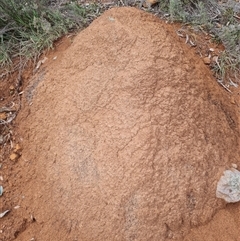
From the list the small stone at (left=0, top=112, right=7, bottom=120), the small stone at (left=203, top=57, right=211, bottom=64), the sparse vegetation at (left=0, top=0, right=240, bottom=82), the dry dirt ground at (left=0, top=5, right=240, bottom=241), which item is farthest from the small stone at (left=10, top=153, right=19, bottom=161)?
the small stone at (left=203, top=57, right=211, bottom=64)

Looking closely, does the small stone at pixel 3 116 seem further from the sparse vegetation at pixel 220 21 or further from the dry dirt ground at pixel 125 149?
the sparse vegetation at pixel 220 21

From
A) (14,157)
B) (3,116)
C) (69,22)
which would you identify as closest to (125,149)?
(14,157)

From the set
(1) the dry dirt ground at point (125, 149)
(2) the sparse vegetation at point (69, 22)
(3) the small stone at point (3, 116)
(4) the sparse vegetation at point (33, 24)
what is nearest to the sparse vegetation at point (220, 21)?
(2) the sparse vegetation at point (69, 22)

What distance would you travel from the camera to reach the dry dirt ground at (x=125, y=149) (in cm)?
219

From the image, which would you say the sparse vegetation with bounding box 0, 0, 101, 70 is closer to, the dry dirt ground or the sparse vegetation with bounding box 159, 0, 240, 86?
the dry dirt ground

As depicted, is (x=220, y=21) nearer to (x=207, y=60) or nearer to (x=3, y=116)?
(x=207, y=60)

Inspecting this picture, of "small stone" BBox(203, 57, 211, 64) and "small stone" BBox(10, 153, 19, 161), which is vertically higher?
"small stone" BBox(10, 153, 19, 161)

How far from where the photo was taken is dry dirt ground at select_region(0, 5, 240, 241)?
2193 millimetres

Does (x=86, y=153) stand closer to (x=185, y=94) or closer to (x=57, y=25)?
(x=185, y=94)

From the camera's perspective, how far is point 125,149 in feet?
7.29

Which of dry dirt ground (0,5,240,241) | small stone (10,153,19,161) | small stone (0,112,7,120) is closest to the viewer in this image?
dry dirt ground (0,5,240,241)

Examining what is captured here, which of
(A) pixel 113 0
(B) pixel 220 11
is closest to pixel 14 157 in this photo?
(A) pixel 113 0

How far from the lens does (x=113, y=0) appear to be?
129 inches

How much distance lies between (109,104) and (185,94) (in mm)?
412
